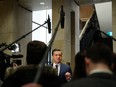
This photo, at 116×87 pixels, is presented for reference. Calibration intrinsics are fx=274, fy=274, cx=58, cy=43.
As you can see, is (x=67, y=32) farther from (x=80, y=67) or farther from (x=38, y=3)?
(x=80, y=67)

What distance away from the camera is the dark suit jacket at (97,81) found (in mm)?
1464

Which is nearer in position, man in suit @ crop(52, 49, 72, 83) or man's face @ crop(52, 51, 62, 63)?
man in suit @ crop(52, 49, 72, 83)

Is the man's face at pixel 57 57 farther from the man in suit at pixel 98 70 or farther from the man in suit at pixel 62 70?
the man in suit at pixel 98 70

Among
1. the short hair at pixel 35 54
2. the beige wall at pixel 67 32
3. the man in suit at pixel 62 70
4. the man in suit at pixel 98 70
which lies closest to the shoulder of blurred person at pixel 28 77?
the short hair at pixel 35 54

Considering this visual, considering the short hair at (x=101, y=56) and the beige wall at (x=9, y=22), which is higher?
the beige wall at (x=9, y=22)

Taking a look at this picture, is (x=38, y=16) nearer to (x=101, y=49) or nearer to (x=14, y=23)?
(x=14, y=23)

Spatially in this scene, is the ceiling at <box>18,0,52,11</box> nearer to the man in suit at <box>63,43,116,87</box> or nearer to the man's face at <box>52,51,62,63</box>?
the man's face at <box>52,51,62,63</box>

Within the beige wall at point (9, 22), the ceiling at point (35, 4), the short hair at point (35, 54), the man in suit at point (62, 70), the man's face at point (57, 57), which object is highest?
the ceiling at point (35, 4)

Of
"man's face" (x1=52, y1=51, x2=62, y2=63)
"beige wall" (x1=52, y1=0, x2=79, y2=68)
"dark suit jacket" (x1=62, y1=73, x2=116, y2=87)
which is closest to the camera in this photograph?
"dark suit jacket" (x1=62, y1=73, x2=116, y2=87)

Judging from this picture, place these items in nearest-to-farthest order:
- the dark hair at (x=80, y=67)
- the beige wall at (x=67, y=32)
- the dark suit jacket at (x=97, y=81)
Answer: the dark suit jacket at (x=97, y=81) < the dark hair at (x=80, y=67) < the beige wall at (x=67, y=32)

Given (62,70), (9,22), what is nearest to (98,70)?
(62,70)

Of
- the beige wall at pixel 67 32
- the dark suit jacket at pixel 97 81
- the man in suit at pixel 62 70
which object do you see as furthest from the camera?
the beige wall at pixel 67 32

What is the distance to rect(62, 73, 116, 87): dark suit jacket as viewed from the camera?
1.46 metres

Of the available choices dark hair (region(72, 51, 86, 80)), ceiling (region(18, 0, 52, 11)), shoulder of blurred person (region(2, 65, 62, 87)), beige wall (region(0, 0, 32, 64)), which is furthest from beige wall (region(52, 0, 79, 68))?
shoulder of blurred person (region(2, 65, 62, 87))
